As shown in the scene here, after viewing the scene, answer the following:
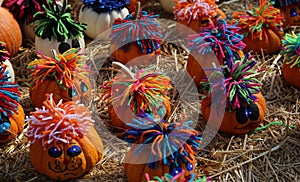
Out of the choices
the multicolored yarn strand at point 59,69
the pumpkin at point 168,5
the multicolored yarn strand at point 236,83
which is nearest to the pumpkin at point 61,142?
the multicolored yarn strand at point 59,69

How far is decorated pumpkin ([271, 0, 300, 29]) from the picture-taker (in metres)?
4.73

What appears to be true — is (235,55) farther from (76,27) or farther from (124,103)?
(76,27)

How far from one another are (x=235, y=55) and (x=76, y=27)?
1291 mm

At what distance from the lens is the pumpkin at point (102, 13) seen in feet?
15.1

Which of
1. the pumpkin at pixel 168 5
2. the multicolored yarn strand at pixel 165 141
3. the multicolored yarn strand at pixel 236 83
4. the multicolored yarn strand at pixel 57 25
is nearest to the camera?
the multicolored yarn strand at pixel 165 141

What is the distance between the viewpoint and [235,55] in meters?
4.03

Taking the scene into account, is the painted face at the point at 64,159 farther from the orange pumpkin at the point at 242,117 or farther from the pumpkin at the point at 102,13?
the pumpkin at the point at 102,13

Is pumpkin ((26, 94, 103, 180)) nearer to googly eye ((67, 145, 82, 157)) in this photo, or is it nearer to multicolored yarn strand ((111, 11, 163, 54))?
googly eye ((67, 145, 82, 157))

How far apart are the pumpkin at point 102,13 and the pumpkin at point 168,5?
0.57 m

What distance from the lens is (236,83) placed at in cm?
357

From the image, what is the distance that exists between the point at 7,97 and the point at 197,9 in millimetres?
1814

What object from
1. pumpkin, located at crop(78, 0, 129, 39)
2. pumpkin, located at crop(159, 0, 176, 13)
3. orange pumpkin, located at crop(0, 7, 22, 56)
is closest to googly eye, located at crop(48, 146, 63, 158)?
orange pumpkin, located at crop(0, 7, 22, 56)

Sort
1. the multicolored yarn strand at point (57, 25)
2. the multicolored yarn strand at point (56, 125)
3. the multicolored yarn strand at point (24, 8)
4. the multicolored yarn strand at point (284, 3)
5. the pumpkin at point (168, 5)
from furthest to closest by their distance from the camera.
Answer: the pumpkin at point (168, 5) < the multicolored yarn strand at point (284, 3) < the multicolored yarn strand at point (24, 8) < the multicolored yarn strand at point (57, 25) < the multicolored yarn strand at point (56, 125)

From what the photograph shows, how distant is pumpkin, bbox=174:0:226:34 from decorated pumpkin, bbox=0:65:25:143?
5.40ft
